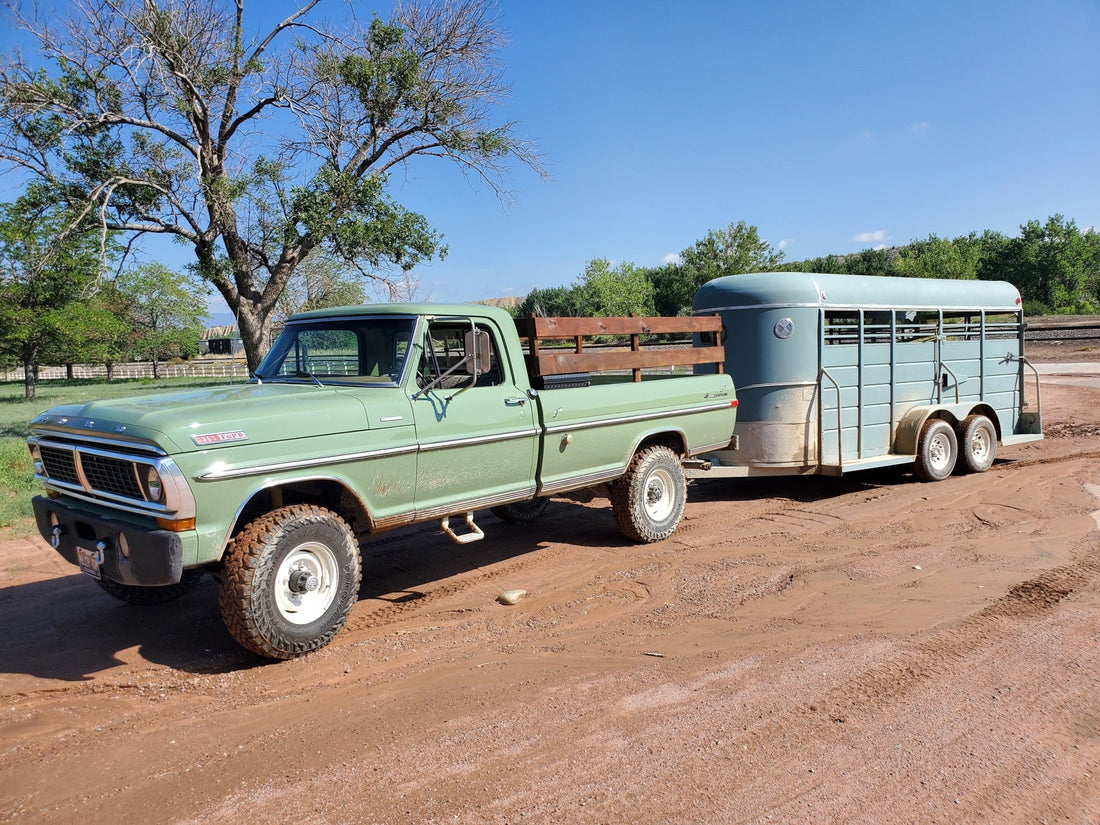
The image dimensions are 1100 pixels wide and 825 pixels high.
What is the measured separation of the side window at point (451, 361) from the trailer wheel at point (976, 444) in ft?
23.4

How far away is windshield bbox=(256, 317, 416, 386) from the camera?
18.3ft

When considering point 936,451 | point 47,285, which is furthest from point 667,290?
point 936,451

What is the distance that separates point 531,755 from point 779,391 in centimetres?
611

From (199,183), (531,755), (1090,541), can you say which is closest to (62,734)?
(531,755)

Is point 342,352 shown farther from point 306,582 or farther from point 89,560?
point 89,560

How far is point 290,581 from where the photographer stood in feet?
15.4

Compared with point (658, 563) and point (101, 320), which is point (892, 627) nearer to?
point (658, 563)

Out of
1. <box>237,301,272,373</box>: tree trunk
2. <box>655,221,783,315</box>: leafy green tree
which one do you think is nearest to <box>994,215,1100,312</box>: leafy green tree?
<box>655,221,783,315</box>: leafy green tree

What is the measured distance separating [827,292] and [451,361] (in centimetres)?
491

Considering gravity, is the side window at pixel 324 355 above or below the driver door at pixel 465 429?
above

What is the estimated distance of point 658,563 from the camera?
6543 millimetres

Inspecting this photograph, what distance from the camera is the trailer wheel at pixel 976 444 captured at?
10.1 metres

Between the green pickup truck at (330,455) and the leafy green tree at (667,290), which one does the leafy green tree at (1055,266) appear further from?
the green pickup truck at (330,455)

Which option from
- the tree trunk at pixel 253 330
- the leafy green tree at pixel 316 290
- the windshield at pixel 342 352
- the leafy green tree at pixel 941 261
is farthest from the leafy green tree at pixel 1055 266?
the windshield at pixel 342 352
